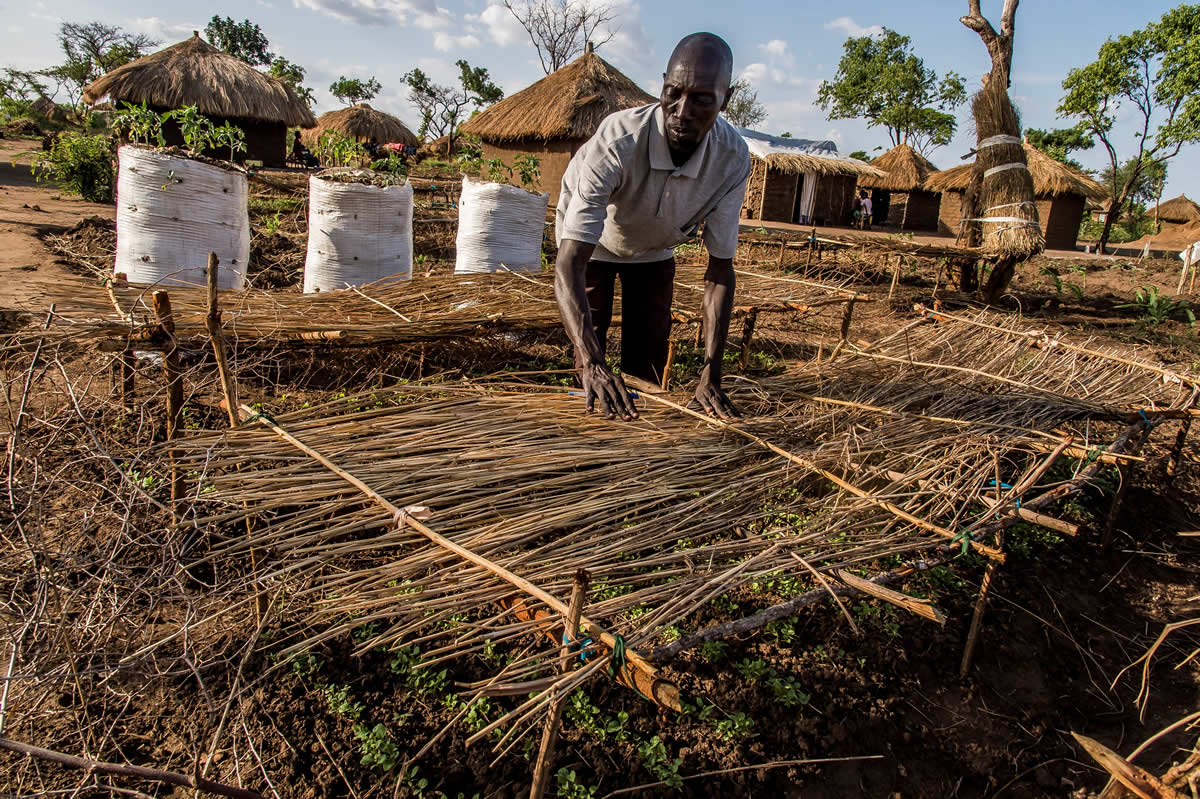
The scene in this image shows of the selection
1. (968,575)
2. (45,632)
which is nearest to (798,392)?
(968,575)

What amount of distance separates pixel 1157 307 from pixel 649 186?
8.64 metres

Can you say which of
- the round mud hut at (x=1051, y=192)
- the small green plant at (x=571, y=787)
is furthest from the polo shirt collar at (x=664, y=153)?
the round mud hut at (x=1051, y=192)

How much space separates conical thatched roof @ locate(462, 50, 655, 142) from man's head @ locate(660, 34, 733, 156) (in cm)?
1082

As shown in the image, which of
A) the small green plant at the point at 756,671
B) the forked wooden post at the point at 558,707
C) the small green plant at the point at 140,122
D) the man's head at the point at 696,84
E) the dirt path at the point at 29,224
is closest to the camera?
the forked wooden post at the point at 558,707

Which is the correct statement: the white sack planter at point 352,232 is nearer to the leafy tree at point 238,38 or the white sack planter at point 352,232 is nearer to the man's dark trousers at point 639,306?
the man's dark trousers at point 639,306

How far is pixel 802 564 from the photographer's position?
4.73ft

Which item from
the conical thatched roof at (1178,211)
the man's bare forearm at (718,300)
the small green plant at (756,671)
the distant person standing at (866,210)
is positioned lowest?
the small green plant at (756,671)

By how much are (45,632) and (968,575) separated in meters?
3.03

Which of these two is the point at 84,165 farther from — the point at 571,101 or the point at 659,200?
the point at 659,200

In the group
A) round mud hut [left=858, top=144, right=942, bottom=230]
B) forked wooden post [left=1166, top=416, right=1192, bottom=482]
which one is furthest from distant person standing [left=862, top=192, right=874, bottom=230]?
forked wooden post [left=1166, top=416, right=1192, bottom=482]

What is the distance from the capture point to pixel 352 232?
12.9ft

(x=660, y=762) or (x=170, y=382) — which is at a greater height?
(x=170, y=382)

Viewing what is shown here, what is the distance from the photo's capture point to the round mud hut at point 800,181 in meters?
16.5

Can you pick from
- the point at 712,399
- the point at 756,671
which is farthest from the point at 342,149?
the point at 756,671
